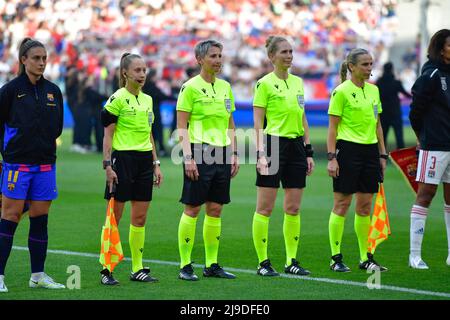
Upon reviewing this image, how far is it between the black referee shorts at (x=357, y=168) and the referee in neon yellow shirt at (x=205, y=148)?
1.11m

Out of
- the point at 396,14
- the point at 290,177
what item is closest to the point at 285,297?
the point at 290,177

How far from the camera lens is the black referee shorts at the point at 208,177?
334 inches

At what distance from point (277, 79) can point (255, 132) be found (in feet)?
1.79

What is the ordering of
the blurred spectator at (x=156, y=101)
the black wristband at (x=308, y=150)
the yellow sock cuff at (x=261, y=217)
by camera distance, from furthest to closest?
the blurred spectator at (x=156, y=101), the black wristband at (x=308, y=150), the yellow sock cuff at (x=261, y=217)

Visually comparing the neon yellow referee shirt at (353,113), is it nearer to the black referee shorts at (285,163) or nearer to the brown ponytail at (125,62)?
the black referee shorts at (285,163)

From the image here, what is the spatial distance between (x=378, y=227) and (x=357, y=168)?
70 centimetres

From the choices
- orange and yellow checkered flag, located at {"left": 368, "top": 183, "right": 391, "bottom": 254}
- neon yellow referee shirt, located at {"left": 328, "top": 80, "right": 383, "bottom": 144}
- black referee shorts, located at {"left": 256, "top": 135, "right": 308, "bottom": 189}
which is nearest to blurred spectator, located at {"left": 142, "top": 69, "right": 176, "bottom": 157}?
orange and yellow checkered flag, located at {"left": 368, "top": 183, "right": 391, "bottom": 254}

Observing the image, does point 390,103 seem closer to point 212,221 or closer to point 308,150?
point 308,150

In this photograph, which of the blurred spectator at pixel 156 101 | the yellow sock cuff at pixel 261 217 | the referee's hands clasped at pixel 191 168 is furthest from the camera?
the blurred spectator at pixel 156 101

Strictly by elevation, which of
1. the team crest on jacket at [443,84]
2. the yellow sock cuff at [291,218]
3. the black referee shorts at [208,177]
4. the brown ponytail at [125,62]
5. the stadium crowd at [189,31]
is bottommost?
the yellow sock cuff at [291,218]

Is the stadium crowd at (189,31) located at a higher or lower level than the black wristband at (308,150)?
higher

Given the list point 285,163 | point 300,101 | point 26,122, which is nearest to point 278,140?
point 285,163

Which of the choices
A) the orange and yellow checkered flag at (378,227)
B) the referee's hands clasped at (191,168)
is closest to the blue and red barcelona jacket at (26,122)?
the referee's hands clasped at (191,168)
